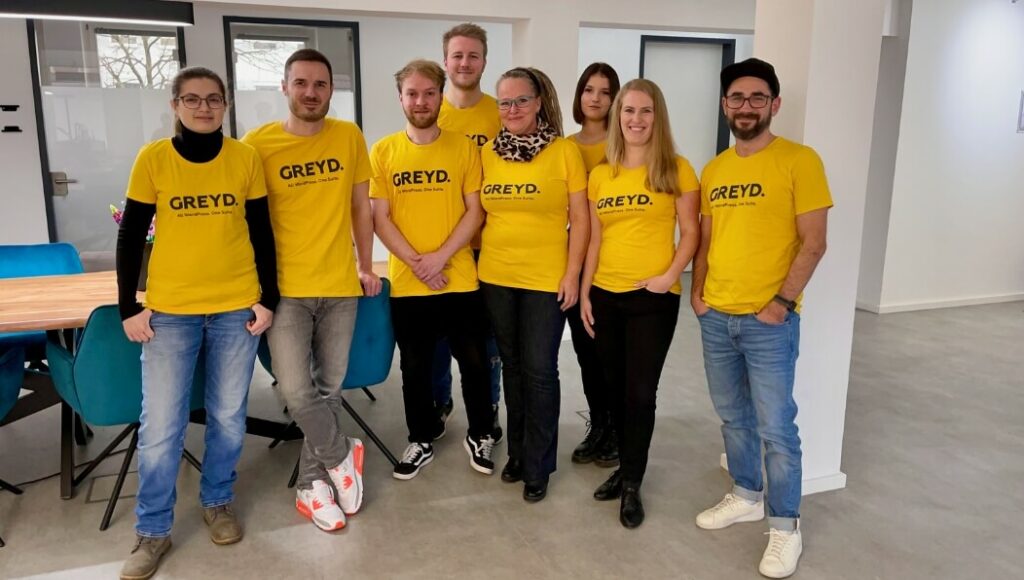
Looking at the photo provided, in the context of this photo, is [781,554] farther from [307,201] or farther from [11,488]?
[11,488]

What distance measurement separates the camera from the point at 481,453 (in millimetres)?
3260

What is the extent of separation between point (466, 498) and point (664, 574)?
88 cm

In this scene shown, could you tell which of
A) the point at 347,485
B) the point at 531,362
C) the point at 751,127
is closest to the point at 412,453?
the point at 347,485

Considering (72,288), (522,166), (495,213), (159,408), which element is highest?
(522,166)

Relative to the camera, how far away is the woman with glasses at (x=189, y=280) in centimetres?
235

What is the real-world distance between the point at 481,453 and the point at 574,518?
0.56m

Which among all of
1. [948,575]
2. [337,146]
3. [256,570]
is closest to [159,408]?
[256,570]

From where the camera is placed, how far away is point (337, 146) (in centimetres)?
269

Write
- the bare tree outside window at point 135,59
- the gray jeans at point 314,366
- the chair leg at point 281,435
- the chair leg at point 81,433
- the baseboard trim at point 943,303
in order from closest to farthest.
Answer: the gray jeans at point 314,366, the chair leg at point 281,435, the chair leg at point 81,433, the bare tree outside window at point 135,59, the baseboard trim at point 943,303

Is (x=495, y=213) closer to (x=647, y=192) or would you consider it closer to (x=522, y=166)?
(x=522, y=166)

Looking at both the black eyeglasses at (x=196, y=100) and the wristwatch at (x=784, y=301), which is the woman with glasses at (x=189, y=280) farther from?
the wristwatch at (x=784, y=301)

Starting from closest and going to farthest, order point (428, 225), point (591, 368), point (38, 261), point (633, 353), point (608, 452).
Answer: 1. point (633, 353)
2. point (428, 225)
3. point (591, 368)
4. point (608, 452)
5. point (38, 261)

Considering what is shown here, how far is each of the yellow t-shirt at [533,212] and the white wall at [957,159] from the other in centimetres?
466

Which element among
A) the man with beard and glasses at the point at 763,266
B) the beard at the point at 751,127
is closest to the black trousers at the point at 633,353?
the man with beard and glasses at the point at 763,266
